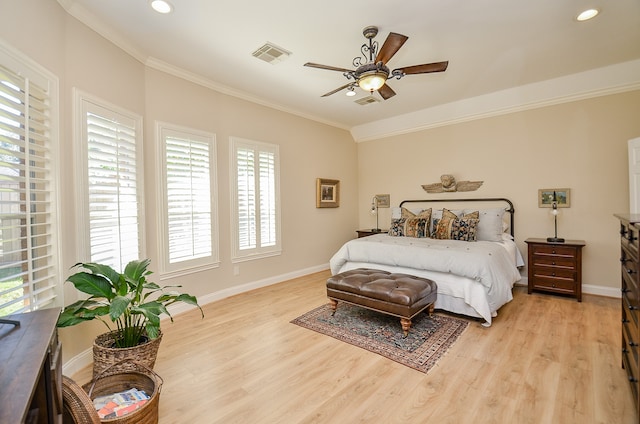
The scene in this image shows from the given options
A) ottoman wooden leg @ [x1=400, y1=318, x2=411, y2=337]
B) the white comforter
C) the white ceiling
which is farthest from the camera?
the white comforter

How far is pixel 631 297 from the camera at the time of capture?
1705mm

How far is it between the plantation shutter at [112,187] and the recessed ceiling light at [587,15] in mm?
4348

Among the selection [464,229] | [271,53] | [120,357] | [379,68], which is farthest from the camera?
[464,229]

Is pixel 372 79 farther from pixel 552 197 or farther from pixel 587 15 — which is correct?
pixel 552 197

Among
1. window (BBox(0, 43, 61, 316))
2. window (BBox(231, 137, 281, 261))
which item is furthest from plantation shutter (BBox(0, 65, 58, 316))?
window (BBox(231, 137, 281, 261))

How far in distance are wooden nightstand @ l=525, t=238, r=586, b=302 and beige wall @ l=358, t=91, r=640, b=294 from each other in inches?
15.3

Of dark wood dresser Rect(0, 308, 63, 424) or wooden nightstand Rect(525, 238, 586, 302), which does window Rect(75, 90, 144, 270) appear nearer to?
dark wood dresser Rect(0, 308, 63, 424)

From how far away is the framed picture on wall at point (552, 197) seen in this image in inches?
159

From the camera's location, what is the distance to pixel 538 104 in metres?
4.20

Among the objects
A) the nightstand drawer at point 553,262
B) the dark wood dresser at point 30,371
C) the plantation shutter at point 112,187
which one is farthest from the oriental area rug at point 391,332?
the dark wood dresser at point 30,371

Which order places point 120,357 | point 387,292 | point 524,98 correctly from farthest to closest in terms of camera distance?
point 524,98 < point 387,292 < point 120,357

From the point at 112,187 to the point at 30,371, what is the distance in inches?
88.5

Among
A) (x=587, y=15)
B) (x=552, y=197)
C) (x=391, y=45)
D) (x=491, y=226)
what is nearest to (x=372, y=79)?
(x=391, y=45)

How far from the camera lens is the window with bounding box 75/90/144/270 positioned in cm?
243
